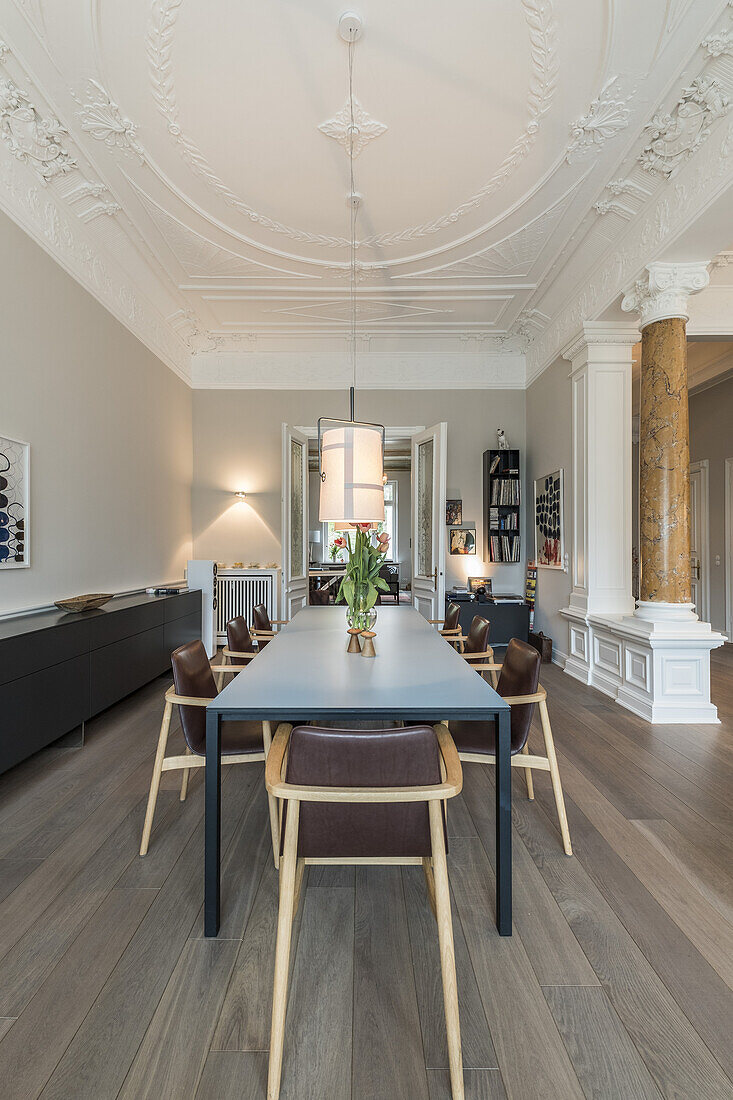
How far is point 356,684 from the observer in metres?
1.95

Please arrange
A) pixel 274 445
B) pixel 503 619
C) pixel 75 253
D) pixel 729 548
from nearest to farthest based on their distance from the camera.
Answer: pixel 75 253, pixel 503 619, pixel 729 548, pixel 274 445

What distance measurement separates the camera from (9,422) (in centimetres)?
340

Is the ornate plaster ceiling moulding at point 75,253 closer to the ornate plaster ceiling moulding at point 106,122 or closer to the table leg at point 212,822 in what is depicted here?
the ornate plaster ceiling moulding at point 106,122

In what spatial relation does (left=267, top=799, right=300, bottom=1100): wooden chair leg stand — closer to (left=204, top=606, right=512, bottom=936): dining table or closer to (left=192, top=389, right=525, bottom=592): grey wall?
(left=204, top=606, right=512, bottom=936): dining table

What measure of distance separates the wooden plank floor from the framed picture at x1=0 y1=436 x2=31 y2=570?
143 cm

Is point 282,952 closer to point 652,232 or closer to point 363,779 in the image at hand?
point 363,779

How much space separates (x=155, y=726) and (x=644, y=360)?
449 centimetres

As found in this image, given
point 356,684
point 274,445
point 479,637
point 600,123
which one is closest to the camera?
point 356,684

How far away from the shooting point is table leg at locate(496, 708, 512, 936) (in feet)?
5.52

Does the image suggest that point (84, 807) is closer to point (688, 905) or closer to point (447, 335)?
point (688, 905)

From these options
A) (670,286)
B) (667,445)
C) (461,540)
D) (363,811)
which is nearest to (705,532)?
(461,540)

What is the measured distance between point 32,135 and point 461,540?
18.1 ft

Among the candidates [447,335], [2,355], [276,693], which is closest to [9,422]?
[2,355]

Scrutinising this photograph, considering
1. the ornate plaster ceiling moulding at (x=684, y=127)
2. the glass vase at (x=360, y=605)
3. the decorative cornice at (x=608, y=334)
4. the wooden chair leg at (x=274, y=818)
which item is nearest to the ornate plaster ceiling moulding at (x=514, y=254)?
the ornate plaster ceiling moulding at (x=684, y=127)
